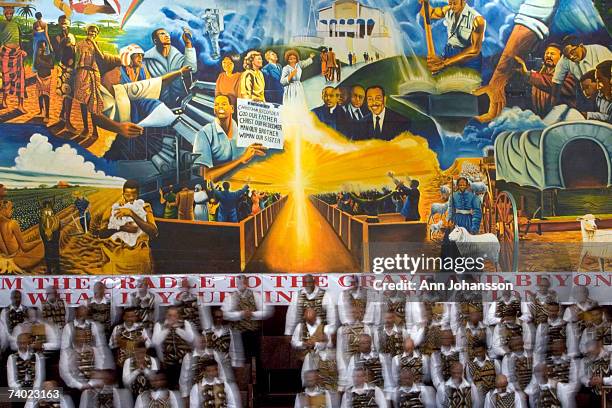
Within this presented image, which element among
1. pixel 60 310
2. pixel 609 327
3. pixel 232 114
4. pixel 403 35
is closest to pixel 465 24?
pixel 403 35

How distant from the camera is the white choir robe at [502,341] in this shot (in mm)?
10070

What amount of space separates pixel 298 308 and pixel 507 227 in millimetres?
1975

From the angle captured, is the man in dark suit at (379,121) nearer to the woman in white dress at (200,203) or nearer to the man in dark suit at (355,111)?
the man in dark suit at (355,111)

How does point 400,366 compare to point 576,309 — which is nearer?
point 400,366

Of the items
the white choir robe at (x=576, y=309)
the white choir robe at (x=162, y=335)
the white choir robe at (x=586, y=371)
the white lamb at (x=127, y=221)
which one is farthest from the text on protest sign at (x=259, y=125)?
the white choir robe at (x=586, y=371)

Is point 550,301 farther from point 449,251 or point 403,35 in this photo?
point 403,35

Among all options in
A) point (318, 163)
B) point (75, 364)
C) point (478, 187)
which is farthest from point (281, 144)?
point (75, 364)

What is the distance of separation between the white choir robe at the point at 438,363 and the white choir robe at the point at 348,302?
0.71 metres

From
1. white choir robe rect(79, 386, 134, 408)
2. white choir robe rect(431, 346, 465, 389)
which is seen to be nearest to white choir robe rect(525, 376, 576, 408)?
white choir robe rect(431, 346, 465, 389)

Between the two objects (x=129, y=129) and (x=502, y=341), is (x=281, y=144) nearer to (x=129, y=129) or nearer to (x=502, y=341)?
(x=129, y=129)

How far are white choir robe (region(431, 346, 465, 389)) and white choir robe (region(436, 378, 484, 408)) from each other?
0.14 ft

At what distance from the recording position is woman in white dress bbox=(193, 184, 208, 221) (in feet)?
33.4

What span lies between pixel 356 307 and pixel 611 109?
9.45 feet

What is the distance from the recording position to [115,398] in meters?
9.92
